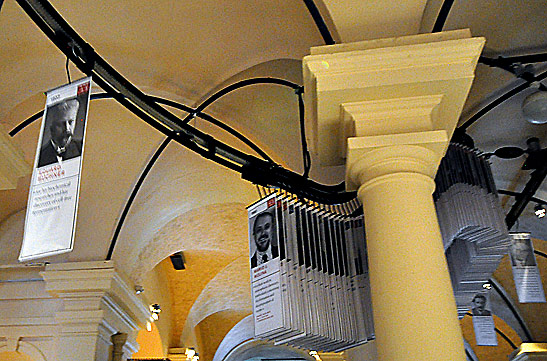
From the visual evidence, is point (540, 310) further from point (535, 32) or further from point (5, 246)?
point (5, 246)

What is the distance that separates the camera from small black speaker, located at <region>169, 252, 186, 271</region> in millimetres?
11867

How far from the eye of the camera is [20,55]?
18.4 ft

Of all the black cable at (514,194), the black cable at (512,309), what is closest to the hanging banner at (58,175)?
the black cable at (514,194)

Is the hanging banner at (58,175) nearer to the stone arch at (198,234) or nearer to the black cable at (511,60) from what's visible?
the black cable at (511,60)

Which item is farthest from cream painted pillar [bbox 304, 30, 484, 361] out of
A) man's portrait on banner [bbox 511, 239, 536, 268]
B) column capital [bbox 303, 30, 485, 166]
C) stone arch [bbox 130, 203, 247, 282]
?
stone arch [bbox 130, 203, 247, 282]

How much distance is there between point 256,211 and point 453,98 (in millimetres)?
1864

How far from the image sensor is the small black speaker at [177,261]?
1187cm

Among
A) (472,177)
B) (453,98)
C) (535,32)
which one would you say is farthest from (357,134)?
(535,32)

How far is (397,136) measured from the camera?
11.3ft

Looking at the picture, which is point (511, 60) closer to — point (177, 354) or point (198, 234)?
point (198, 234)

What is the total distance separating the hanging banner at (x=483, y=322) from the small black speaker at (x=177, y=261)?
5937 mm

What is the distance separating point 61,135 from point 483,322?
8.51m

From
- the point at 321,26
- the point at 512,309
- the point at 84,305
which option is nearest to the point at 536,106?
the point at 321,26

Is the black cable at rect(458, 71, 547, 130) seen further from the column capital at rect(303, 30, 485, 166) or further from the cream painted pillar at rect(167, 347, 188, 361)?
the cream painted pillar at rect(167, 347, 188, 361)
